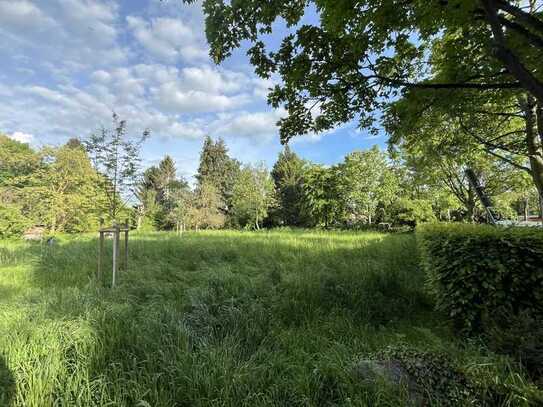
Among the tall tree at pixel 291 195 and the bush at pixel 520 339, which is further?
the tall tree at pixel 291 195

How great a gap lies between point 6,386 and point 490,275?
4.77 metres

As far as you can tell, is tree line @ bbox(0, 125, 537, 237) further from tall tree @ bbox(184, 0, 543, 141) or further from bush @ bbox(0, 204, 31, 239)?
tall tree @ bbox(184, 0, 543, 141)

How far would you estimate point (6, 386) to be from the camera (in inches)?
87.0

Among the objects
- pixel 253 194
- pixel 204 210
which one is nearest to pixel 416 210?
pixel 253 194

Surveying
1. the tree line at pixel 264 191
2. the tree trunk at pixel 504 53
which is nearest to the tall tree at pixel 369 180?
the tree line at pixel 264 191

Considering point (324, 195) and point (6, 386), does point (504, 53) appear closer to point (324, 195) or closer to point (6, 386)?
point (6, 386)

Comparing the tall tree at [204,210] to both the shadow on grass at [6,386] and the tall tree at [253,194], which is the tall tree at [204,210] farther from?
the shadow on grass at [6,386]

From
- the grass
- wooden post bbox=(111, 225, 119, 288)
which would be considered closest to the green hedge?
the grass

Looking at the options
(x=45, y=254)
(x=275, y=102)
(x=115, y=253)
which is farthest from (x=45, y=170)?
(x=275, y=102)

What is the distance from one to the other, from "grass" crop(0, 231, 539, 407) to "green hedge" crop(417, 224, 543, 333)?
15.4 inches

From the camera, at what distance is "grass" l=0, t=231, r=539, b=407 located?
6.72 ft

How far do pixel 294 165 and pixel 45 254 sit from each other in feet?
86.9

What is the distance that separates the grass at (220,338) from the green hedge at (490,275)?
0.39 metres

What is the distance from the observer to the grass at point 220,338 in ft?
6.72
